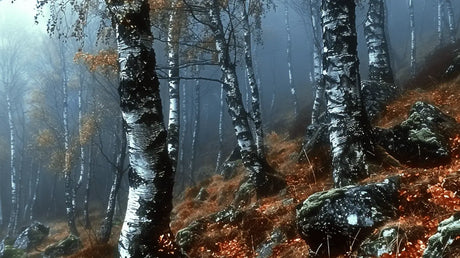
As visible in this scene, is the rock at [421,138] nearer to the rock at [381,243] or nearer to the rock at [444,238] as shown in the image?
the rock at [381,243]

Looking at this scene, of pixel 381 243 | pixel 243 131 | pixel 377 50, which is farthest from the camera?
pixel 377 50

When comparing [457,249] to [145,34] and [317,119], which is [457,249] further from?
[317,119]

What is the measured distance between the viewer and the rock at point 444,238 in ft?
9.34

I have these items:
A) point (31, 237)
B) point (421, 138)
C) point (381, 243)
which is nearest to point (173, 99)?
point (421, 138)

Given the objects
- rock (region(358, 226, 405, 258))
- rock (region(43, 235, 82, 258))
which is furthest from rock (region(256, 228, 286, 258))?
rock (region(43, 235, 82, 258))

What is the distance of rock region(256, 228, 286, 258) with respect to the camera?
5.74 metres

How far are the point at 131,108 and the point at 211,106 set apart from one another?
48756mm

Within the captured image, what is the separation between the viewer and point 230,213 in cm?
781

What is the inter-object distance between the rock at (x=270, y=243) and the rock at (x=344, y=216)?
1.11 meters

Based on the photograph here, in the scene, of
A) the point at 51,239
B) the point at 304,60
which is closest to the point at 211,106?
the point at 304,60

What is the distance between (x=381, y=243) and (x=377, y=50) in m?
10.2

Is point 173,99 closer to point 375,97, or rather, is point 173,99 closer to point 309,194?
point 375,97

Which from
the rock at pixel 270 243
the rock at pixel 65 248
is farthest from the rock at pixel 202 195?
the rock at pixel 270 243

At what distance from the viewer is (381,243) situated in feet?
13.1
